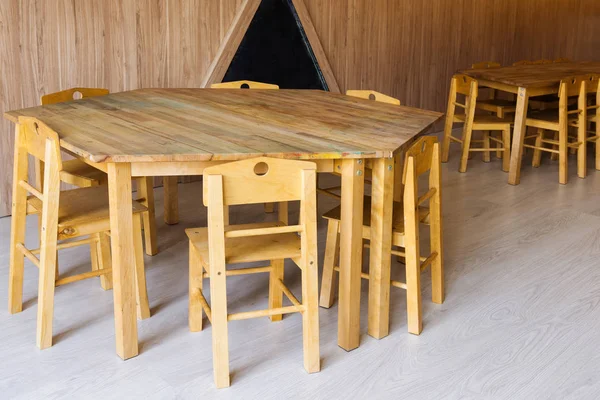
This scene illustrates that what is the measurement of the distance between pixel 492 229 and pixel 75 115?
7.81 ft

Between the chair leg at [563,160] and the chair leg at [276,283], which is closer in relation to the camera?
the chair leg at [276,283]

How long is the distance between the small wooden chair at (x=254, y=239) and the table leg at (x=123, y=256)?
25 centimetres

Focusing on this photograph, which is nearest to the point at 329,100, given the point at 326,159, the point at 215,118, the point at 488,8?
the point at 215,118

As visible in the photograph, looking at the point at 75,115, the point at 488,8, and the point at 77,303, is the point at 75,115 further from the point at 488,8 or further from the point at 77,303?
the point at 488,8

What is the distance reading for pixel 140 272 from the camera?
2871 mm

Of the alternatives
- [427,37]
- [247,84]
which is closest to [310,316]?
[247,84]

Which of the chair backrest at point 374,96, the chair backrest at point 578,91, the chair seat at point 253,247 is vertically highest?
the chair backrest at point 374,96

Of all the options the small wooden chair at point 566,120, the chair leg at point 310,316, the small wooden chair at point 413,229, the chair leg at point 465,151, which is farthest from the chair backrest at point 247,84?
the small wooden chair at point 566,120

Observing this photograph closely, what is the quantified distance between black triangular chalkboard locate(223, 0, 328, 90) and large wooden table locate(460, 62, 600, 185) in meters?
1.23

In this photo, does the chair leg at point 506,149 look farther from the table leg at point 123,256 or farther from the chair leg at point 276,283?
the table leg at point 123,256

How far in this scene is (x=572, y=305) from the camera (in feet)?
10.5

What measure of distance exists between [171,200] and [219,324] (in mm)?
1753

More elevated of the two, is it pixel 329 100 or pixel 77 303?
pixel 329 100

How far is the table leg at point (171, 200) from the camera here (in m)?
4.05
